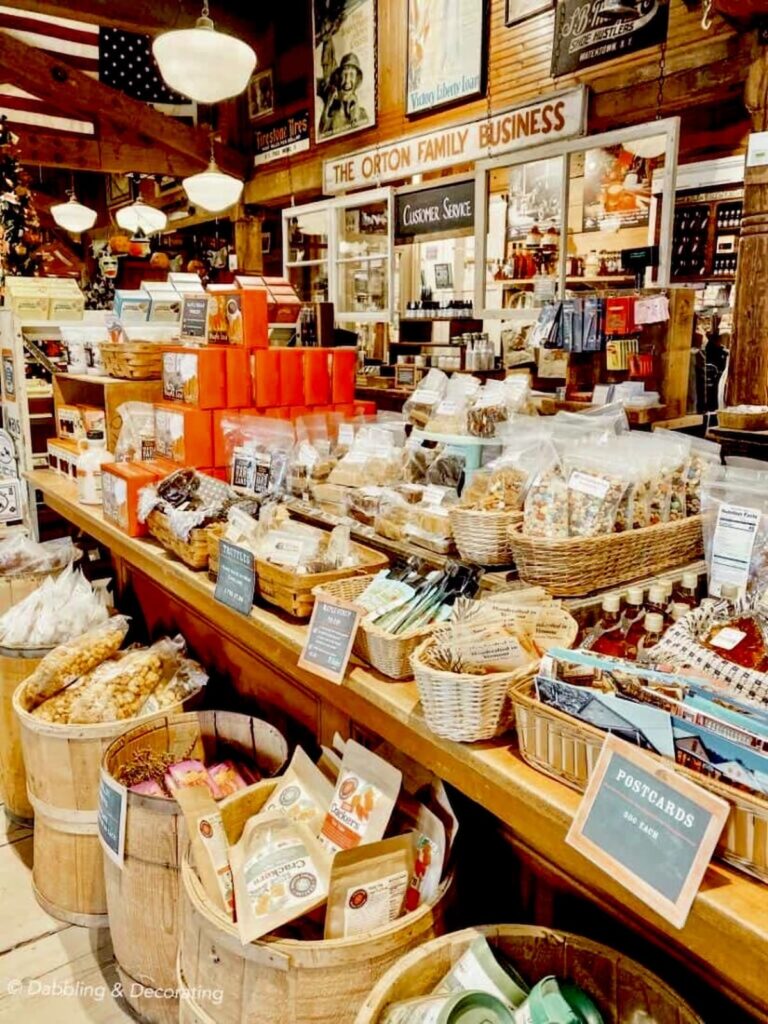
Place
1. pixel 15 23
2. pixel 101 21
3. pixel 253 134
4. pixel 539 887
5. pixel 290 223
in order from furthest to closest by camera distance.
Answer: pixel 253 134 → pixel 290 223 → pixel 15 23 → pixel 101 21 → pixel 539 887

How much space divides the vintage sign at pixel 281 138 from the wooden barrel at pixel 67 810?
694cm

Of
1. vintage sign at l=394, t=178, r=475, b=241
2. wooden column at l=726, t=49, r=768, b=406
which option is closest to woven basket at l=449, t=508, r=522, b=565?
wooden column at l=726, t=49, r=768, b=406

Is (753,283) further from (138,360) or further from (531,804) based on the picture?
(531,804)

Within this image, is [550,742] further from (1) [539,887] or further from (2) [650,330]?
(2) [650,330]

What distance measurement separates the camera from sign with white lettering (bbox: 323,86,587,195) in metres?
5.28

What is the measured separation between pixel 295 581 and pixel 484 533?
44 centimetres

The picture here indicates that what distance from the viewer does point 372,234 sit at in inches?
309

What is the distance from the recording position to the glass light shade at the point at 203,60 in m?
4.17

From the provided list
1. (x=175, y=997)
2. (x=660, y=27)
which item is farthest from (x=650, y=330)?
(x=175, y=997)

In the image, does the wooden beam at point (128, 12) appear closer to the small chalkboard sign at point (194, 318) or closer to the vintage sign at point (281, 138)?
the vintage sign at point (281, 138)

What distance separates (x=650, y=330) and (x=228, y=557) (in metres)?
4.04

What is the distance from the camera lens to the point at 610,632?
1.49 m

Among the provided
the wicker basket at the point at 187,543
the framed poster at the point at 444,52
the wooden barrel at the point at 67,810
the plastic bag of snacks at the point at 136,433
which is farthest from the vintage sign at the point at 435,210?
the wooden barrel at the point at 67,810

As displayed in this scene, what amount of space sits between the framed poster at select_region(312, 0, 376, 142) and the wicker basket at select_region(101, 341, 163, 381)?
4614 mm
